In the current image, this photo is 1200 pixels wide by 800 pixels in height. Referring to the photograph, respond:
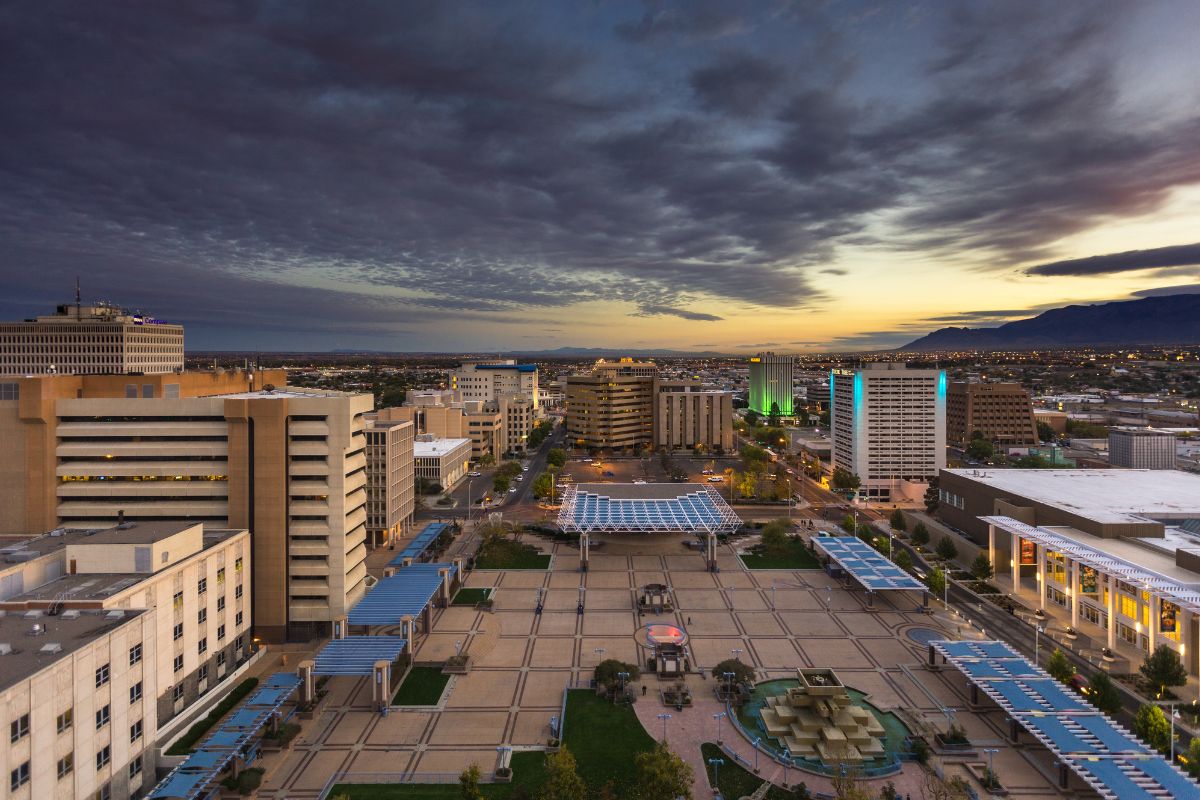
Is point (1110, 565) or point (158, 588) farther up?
point (158, 588)

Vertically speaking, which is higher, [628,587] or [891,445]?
[891,445]

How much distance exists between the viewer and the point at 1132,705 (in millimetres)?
55344

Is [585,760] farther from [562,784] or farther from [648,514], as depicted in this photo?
[648,514]

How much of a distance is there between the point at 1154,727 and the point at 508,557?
234 feet

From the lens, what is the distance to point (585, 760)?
47.0m

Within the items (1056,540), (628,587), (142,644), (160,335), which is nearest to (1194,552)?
(1056,540)

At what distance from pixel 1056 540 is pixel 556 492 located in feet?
302

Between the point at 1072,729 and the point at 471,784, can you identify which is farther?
the point at 1072,729

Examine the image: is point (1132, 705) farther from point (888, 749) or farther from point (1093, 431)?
point (1093, 431)

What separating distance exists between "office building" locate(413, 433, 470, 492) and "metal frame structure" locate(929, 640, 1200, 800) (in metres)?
106

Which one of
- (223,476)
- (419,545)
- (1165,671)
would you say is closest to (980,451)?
(1165,671)

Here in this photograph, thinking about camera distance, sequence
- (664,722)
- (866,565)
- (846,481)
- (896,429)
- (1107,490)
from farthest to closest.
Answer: (896,429) < (846,481) < (1107,490) < (866,565) < (664,722)

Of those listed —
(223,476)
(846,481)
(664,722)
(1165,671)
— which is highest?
(223,476)

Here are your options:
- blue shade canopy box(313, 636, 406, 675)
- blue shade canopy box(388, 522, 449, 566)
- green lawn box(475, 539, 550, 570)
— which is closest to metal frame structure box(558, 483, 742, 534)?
green lawn box(475, 539, 550, 570)
